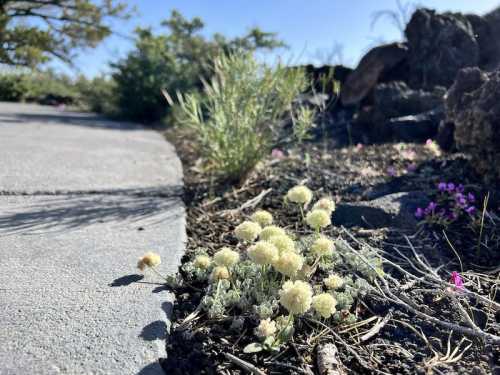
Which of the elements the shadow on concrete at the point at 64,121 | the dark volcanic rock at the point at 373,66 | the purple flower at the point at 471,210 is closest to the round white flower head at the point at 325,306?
the purple flower at the point at 471,210

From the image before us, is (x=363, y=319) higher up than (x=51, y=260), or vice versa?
(x=51, y=260)

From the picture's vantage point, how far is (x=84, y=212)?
7.11 feet

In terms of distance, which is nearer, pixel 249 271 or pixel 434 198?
pixel 249 271

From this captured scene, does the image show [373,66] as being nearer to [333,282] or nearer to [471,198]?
[471,198]

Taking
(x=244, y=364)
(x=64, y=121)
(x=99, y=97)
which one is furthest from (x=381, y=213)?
(x=99, y=97)

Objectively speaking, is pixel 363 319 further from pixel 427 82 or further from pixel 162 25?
pixel 162 25

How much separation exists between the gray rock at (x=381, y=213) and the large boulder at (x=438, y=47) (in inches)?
122

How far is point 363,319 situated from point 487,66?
4.61 meters

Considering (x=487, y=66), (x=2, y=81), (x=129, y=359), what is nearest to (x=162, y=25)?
(x=2, y=81)

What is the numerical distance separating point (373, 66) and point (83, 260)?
4.36 metres

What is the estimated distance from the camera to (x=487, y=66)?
190 inches

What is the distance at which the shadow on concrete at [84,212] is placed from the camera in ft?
6.29

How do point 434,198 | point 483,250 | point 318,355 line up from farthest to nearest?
point 434,198 → point 483,250 → point 318,355

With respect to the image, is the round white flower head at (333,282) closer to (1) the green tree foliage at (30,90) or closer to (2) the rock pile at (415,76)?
(2) the rock pile at (415,76)
